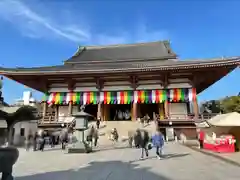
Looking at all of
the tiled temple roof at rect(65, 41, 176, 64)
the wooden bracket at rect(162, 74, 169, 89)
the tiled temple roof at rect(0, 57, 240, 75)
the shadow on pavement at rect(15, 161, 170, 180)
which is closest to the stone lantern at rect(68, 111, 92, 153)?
the shadow on pavement at rect(15, 161, 170, 180)

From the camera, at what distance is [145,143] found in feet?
39.7

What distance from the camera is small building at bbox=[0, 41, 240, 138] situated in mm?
24234

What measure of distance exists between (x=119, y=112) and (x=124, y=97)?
4.56 m

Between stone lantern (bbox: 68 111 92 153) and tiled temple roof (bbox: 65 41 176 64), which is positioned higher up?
tiled temple roof (bbox: 65 41 176 64)

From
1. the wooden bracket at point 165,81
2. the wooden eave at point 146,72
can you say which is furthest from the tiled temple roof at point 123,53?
the wooden eave at point 146,72

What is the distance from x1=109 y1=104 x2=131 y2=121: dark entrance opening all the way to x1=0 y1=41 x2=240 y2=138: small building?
19 cm

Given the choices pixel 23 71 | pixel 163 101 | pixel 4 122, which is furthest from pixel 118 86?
pixel 4 122

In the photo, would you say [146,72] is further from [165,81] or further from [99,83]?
[99,83]

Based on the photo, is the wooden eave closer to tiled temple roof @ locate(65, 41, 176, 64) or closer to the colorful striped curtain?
the colorful striped curtain

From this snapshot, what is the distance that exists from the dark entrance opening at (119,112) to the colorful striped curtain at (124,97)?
11.9 ft

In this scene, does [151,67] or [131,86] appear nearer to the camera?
[151,67]

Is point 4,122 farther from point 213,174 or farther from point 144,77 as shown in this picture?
point 144,77

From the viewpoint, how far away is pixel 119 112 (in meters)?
31.0

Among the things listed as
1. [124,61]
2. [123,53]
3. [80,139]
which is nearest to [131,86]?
[124,61]
